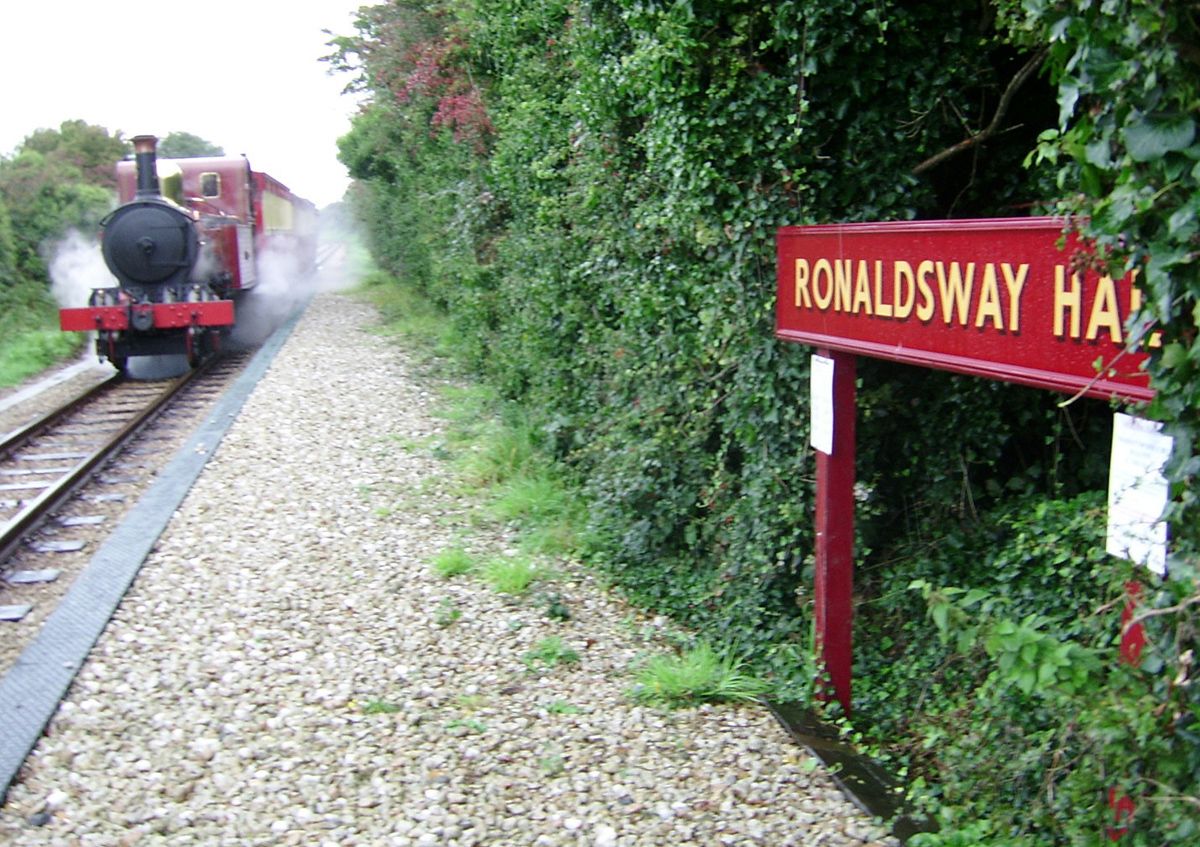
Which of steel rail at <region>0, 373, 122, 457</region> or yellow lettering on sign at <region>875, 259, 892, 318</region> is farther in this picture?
steel rail at <region>0, 373, 122, 457</region>

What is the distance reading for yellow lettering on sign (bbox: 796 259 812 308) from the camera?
4.48m

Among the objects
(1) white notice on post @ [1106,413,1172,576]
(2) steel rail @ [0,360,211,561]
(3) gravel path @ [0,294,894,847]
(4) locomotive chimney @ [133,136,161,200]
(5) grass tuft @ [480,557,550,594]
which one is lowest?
(3) gravel path @ [0,294,894,847]

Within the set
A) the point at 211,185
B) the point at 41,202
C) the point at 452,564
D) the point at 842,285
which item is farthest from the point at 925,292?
the point at 41,202

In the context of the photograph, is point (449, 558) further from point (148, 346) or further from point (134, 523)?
point (148, 346)

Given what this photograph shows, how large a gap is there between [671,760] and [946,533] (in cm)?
167

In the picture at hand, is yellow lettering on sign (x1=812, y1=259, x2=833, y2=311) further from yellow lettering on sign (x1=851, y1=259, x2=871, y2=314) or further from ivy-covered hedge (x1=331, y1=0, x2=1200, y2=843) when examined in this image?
ivy-covered hedge (x1=331, y1=0, x2=1200, y2=843)

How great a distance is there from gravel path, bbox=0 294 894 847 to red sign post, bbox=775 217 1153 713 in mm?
843

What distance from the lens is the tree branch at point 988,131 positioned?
4484mm

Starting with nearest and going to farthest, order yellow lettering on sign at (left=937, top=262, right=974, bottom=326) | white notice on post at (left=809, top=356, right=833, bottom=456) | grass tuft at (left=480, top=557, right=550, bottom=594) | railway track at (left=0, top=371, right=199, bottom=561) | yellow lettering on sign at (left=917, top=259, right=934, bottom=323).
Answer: yellow lettering on sign at (left=937, top=262, right=974, bottom=326) → yellow lettering on sign at (left=917, top=259, right=934, bottom=323) → white notice on post at (left=809, top=356, right=833, bottom=456) → grass tuft at (left=480, top=557, right=550, bottom=594) → railway track at (left=0, top=371, right=199, bottom=561)

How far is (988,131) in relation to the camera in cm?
467

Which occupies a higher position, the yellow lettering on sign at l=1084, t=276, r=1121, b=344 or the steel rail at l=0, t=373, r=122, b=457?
the yellow lettering on sign at l=1084, t=276, r=1121, b=344

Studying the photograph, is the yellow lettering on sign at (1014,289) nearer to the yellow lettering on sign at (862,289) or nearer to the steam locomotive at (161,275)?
the yellow lettering on sign at (862,289)

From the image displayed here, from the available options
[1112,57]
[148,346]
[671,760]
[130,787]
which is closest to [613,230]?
[671,760]

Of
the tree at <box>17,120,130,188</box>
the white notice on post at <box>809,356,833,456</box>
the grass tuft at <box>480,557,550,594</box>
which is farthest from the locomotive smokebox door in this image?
the tree at <box>17,120,130,188</box>
